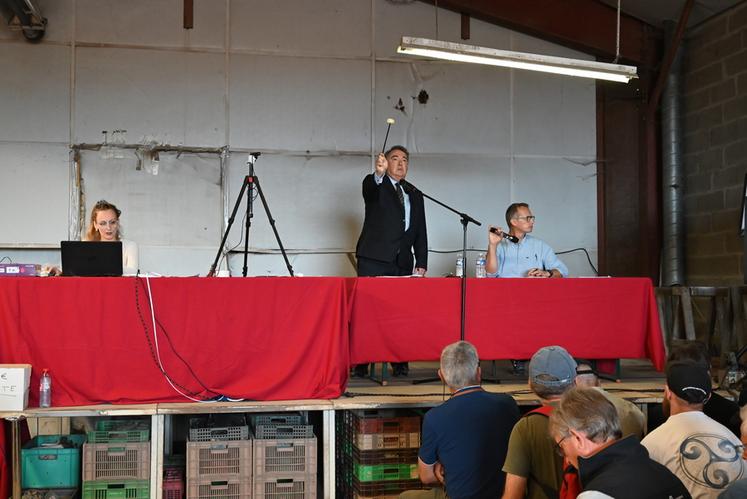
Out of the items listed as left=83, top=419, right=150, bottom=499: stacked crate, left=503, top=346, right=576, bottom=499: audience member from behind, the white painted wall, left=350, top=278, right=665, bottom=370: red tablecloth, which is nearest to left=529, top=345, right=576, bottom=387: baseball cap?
left=503, top=346, right=576, bottom=499: audience member from behind

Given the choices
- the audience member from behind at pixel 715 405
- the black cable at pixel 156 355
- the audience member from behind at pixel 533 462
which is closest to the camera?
the audience member from behind at pixel 533 462

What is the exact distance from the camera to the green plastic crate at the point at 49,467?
382cm

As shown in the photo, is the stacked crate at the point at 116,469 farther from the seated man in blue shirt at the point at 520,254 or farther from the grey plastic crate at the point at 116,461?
the seated man in blue shirt at the point at 520,254

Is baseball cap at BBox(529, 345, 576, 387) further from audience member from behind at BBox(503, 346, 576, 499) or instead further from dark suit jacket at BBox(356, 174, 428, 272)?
dark suit jacket at BBox(356, 174, 428, 272)

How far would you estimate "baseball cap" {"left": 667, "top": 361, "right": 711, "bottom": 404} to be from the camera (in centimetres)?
253

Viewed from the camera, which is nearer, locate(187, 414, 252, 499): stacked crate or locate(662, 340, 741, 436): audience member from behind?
locate(662, 340, 741, 436): audience member from behind

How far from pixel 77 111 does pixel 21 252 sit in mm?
1201

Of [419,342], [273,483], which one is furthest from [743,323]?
[273,483]

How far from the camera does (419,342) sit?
4363 mm

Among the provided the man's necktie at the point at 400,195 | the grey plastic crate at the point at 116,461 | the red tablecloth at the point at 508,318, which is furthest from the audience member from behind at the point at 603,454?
the man's necktie at the point at 400,195

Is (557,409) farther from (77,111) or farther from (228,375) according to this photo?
(77,111)

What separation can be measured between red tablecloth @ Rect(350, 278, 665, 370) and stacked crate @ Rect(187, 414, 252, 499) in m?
0.79

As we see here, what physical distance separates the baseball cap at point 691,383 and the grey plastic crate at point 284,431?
1.87 metres

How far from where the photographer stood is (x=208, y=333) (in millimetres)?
3957
